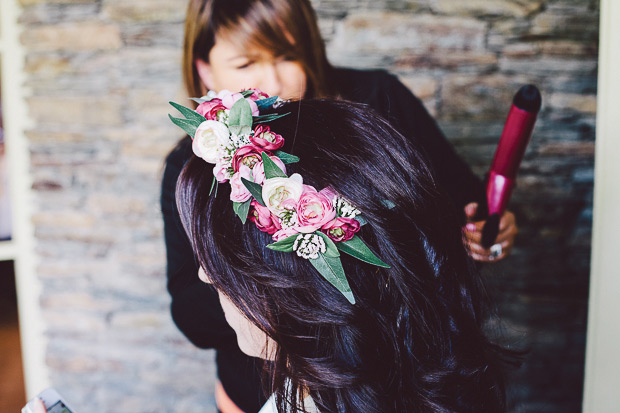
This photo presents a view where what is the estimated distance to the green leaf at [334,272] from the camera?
635mm

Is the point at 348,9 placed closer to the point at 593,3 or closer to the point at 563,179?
the point at 593,3

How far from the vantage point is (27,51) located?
154 centimetres

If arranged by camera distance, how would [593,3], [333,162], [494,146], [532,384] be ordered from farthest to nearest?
1. [532,384]
2. [494,146]
3. [593,3]
4. [333,162]

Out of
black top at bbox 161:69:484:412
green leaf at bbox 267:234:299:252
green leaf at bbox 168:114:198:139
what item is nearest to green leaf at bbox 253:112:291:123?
green leaf at bbox 168:114:198:139

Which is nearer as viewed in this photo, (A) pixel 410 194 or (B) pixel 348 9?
(A) pixel 410 194

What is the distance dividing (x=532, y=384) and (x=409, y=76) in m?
1.39

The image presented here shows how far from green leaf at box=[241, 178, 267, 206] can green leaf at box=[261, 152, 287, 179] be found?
26 mm

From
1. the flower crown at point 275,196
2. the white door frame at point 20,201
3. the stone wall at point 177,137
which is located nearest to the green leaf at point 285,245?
the flower crown at point 275,196

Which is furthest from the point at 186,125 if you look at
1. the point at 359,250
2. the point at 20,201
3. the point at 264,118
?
the point at 20,201

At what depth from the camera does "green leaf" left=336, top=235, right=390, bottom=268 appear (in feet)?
2.10

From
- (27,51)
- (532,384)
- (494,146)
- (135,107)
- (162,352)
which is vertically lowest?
(532,384)

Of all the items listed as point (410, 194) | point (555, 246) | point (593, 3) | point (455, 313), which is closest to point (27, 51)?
point (410, 194)

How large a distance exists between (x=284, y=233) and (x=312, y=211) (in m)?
0.06

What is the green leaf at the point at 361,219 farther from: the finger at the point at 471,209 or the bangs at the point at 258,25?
the bangs at the point at 258,25
